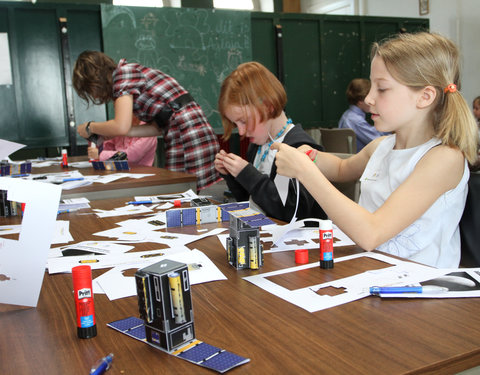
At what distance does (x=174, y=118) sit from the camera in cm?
327

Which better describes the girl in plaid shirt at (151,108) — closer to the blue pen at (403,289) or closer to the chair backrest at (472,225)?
the chair backrest at (472,225)

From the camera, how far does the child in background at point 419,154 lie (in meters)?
1.31

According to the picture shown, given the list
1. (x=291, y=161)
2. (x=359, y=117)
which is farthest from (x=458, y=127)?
(x=359, y=117)

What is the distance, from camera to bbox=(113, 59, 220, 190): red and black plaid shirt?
122 inches

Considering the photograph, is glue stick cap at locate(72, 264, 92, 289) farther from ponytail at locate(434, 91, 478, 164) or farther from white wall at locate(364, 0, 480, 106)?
white wall at locate(364, 0, 480, 106)

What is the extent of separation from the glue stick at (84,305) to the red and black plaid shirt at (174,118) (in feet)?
7.85

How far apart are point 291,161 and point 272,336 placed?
2.20 ft

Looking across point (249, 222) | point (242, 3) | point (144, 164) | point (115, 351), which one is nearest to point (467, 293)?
point (249, 222)

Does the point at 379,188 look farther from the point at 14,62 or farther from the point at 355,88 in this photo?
the point at 14,62

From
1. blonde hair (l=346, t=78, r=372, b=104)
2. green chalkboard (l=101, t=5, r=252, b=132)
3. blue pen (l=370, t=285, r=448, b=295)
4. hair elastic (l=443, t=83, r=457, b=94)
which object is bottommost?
blue pen (l=370, t=285, r=448, b=295)

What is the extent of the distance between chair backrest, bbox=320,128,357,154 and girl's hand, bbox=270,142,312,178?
3.02m

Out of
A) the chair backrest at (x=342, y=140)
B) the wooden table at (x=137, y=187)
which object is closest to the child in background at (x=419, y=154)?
the wooden table at (x=137, y=187)

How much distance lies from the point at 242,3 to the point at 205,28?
348 centimetres

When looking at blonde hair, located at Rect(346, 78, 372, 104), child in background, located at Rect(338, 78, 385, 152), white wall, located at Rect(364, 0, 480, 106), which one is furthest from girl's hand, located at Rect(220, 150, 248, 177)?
white wall, located at Rect(364, 0, 480, 106)
